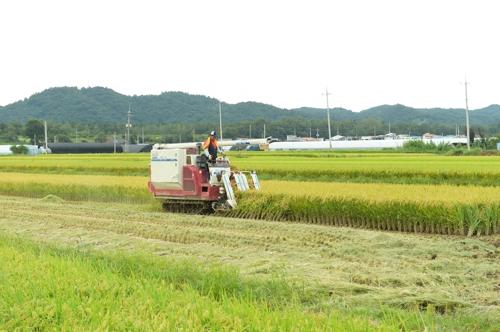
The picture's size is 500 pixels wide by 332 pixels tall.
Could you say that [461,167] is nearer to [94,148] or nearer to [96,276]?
[96,276]

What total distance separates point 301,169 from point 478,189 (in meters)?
12.1

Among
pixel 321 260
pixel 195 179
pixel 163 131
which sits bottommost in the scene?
pixel 321 260

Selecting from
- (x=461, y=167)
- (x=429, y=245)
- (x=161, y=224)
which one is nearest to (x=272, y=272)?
(x=429, y=245)

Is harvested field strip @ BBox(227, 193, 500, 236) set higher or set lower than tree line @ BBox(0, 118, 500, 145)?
lower

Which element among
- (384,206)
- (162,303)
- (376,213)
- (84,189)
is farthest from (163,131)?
(162,303)

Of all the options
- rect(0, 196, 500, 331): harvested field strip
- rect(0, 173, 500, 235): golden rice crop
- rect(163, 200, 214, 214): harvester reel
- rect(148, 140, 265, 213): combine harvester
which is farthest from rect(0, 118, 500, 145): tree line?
rect(0, 196, 500, 331): harvested field strip

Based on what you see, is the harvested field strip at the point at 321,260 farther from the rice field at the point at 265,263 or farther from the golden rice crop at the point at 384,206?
the golden rice crop at the point at 384,206

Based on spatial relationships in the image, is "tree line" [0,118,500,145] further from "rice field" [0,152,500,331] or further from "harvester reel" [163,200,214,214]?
"rice field" [0,152,500,331]

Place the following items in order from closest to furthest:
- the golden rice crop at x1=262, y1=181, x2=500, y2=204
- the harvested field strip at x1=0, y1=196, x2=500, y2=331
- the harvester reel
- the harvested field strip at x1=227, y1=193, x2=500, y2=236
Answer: the harvested field strip at x1=0, y1=196, x2=500, y2=331
the harvested field strip at x1=227, y1=193, x2=500, y2=236
the golden rice crop at x1=262, y1=181, x2=500, y2=204
the harvester reel

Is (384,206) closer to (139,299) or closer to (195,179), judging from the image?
(195,179)

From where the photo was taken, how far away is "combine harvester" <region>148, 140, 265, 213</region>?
1672 centimetres

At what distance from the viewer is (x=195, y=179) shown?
16.9m

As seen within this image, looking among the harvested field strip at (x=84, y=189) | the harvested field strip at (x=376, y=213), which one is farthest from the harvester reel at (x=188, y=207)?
the harvested field strip at (x=84, y=189)

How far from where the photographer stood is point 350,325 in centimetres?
455
